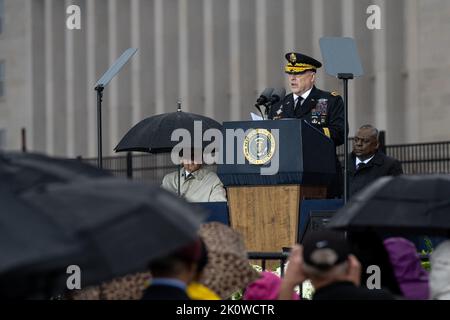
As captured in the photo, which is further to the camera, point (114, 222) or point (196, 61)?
point (196, 61)

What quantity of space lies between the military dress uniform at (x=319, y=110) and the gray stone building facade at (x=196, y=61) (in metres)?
17.6

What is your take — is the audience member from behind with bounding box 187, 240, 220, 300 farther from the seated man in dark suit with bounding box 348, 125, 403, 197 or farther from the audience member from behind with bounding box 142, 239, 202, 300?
the seated man in dark suit with bounding box 348, 125, 403, 197

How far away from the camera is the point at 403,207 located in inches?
300

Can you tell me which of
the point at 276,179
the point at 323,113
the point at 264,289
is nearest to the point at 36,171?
the point at 264,289

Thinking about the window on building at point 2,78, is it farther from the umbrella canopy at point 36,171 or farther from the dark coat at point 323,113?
the umbrella canopy at point 36,171

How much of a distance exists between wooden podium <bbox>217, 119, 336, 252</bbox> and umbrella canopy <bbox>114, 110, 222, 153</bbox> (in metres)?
1.71

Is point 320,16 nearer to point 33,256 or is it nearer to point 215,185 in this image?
point 215,185

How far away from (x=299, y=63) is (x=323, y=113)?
0.51 meters

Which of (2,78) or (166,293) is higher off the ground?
(2,78)

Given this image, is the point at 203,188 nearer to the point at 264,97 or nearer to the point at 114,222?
the point at 264,97

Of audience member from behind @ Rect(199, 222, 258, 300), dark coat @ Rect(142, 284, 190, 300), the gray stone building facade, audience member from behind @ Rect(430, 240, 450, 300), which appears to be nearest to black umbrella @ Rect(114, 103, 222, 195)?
audience member from behind @ Rect(199, 222, 258, 300)

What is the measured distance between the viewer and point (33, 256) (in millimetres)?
5363

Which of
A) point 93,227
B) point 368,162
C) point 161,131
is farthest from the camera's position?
point 161,131

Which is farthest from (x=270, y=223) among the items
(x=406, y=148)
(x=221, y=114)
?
(x=221, y=114)
